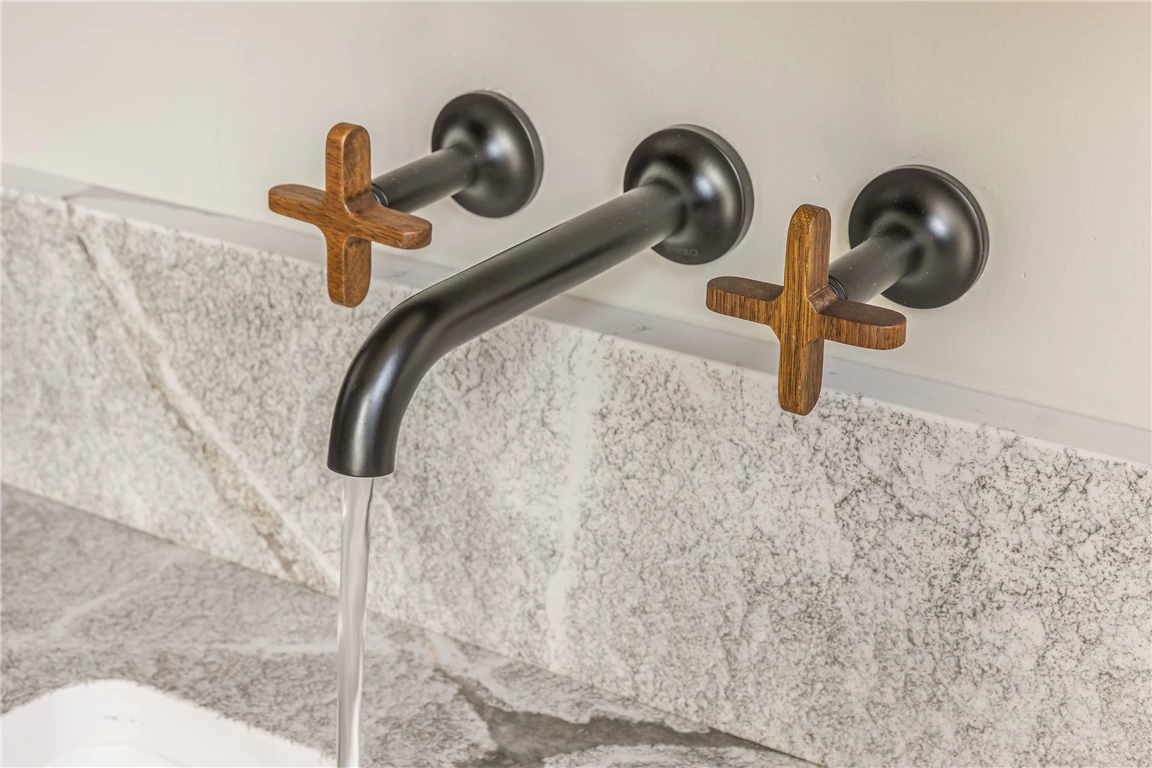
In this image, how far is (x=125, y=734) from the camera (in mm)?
737

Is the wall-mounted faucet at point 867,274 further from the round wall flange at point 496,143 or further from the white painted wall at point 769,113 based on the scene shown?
the round wall flange at point 496,143

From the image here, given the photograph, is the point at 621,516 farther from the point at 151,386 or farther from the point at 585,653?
the point at 151,386

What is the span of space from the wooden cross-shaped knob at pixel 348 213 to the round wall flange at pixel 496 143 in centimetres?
11

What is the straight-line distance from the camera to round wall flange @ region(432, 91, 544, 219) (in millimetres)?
683

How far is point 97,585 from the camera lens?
2.67ft

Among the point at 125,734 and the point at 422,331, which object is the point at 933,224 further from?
the point at 125,734

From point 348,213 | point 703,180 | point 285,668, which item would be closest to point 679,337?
point 703,180

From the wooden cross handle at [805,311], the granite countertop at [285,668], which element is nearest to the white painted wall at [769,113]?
the wooden cross handle at [805,311]

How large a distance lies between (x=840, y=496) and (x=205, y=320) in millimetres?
418

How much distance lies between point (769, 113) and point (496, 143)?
155mm

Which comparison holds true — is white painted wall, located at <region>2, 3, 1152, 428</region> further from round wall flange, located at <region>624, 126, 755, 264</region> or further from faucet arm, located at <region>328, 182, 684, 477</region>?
faucet arm, located at <region>328, 182, 684, 477</region>

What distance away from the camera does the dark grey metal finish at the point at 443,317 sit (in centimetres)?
48

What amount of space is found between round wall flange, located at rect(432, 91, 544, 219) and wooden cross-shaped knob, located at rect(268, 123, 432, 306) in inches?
4.2

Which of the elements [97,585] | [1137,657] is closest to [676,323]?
[1137,657]
